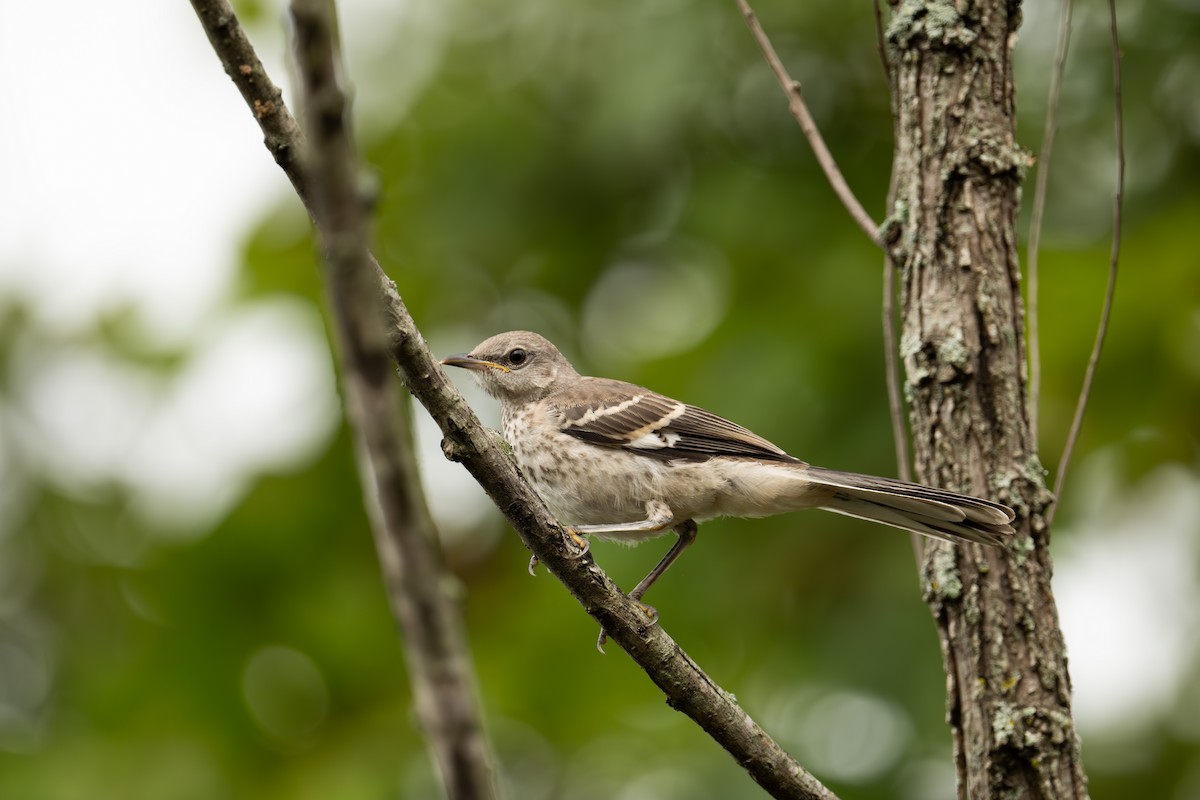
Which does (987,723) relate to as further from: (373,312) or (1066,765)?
(373,312)

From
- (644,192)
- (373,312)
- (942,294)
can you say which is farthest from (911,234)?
(373,312)

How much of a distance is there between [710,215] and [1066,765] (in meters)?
2.78

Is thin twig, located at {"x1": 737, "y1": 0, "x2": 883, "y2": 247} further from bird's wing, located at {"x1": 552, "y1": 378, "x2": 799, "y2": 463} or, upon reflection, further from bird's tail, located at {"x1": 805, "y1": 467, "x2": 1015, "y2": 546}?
bird's wing, located at {"x1": 552, "y1": 378, "x2": 799, "y2": 463}

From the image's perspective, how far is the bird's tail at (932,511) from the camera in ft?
10.5

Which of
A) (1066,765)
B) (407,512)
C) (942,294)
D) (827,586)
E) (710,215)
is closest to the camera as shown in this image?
(407,512)

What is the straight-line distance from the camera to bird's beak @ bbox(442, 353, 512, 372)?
16.2 feet

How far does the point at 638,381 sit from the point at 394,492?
3822 mm

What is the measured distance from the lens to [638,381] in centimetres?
503

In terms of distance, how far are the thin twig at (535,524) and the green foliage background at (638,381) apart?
132 centimetres

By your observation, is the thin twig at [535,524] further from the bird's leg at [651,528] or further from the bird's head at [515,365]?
the bird's head at [515,365]

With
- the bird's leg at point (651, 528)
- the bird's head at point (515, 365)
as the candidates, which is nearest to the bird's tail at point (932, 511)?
the bird's leg at point (651, 528)

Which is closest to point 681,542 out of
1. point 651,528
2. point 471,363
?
point 651,528

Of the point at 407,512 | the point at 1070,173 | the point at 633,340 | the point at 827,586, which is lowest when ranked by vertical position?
the point at 407,512

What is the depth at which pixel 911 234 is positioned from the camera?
3486 mm
